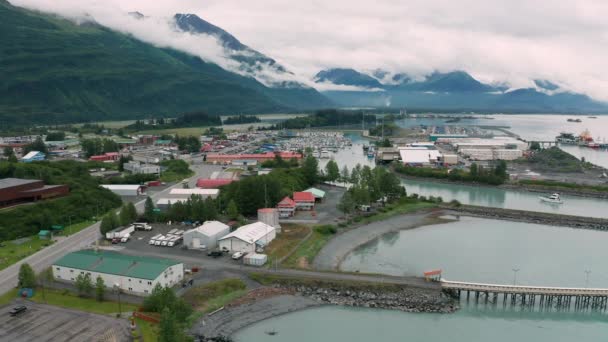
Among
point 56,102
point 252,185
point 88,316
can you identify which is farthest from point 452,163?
point 56,102

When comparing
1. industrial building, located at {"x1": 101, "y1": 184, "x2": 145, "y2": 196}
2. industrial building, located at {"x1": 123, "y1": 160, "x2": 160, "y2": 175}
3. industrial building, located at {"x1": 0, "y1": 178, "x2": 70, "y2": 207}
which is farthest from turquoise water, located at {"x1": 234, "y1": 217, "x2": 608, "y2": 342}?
industrial building, located at {"x1": 123, "y1": 160, "x2": 160, "y2": 175}

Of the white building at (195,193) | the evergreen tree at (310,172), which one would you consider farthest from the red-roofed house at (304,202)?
the evergreen tree at (310,172)

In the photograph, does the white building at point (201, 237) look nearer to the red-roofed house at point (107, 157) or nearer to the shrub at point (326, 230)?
the shrub at point (326, 230)

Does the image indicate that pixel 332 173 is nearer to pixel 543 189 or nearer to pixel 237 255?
pixel 543 189

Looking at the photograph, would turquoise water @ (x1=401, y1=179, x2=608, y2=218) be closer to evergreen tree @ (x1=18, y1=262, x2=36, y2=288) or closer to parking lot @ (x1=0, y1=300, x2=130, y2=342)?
parking lot @ (x1=0, y1=300, x2=130, y2=342)

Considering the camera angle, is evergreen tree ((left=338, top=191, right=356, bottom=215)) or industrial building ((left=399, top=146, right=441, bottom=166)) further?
industrial building ((left=399, top=146, right=441, bottom=166))

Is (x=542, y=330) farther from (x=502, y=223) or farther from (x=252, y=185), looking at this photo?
(x=252, y=185)
